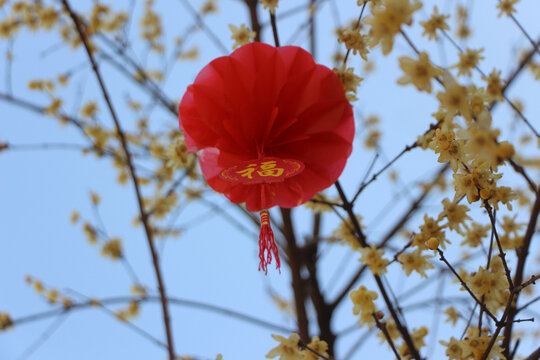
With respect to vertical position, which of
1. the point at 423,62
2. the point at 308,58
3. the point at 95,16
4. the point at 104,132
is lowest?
the point at 423,62

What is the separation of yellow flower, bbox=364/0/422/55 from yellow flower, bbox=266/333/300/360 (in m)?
0.44

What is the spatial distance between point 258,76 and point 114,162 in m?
1.33

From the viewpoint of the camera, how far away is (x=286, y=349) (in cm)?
66

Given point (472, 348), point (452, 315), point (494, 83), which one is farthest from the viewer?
point (494, 83)

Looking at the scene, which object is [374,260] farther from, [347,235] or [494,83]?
[494,83]

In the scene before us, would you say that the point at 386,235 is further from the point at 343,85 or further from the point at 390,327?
the point at 343,85

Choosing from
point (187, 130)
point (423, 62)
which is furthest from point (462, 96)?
point (187, 130)

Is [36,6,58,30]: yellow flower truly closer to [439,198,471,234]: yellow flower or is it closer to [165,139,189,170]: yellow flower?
[165,139,189,170]: yellow flower

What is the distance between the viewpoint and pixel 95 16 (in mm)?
1729

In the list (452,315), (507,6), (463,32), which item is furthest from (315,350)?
(463,32)

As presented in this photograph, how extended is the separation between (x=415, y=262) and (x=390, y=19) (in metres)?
0.39

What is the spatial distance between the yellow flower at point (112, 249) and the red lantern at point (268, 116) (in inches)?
40.6

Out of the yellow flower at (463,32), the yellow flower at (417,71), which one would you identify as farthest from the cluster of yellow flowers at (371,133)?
the yellow flower at (417,71)

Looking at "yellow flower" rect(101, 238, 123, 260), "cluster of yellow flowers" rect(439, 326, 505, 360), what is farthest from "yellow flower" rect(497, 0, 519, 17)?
"yellow flower" rect(101, 238, 123, 260)
